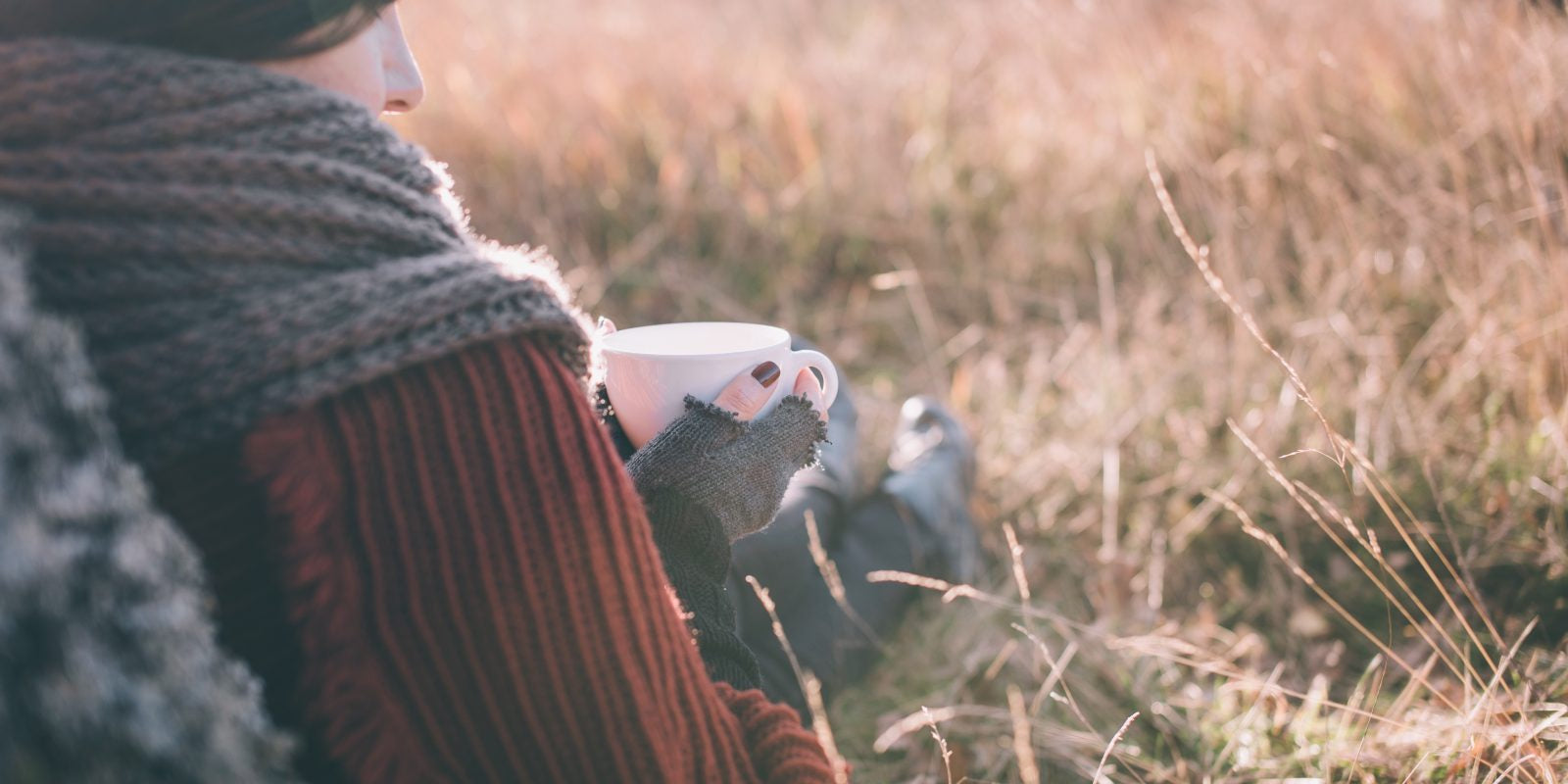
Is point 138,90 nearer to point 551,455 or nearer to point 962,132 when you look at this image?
point 551,455

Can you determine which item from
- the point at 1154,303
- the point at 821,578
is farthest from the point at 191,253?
the point at 1154,303

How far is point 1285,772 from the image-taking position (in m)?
1.39

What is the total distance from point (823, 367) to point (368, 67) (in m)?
0.57

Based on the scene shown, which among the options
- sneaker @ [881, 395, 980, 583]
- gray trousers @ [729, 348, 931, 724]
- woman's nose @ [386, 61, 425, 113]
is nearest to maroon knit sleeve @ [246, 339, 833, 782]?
woman's nose @ [386, 61, 425, 113]

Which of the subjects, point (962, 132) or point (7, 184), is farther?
point (962, 132)

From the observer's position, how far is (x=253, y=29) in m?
0.78

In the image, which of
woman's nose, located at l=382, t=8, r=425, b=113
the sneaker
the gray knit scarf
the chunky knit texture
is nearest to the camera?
the chunky knit texture

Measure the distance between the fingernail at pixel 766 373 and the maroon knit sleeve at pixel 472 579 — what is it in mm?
291

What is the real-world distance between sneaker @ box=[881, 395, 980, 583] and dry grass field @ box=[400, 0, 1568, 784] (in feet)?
0.35

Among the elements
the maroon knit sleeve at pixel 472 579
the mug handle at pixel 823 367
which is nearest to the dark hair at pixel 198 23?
the maroon knit sleeve at pixel 472 579

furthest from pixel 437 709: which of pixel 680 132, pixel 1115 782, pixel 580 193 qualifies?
pixel 680 132

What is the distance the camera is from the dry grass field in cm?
158

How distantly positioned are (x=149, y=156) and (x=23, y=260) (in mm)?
110

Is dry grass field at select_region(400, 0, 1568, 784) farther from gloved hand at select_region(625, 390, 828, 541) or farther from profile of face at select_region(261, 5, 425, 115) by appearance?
profile of face at select_region(261, 5, 425, 115)
